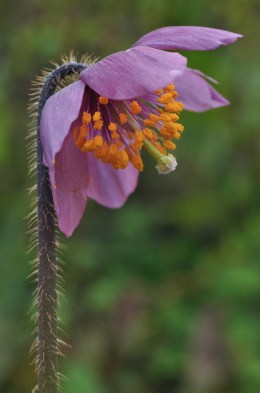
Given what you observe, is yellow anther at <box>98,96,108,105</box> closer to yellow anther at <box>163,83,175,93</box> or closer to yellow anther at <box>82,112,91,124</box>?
yellow anther at <box>82,112,91,124</box>

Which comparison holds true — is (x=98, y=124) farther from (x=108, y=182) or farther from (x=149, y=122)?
(x=108, y=182)

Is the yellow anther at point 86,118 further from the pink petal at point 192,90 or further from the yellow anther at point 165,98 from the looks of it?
the pink petal at point 192,90

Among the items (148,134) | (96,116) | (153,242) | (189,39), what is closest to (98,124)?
(96,116)

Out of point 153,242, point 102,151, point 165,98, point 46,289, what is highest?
point 165,98

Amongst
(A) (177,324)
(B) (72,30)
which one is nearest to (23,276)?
(A) (177,324)

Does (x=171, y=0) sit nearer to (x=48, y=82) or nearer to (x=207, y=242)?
(x=207, y=242)

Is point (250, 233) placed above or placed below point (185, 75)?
Answer: below

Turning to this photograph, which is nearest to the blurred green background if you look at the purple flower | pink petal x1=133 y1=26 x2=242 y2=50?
the purple flower
